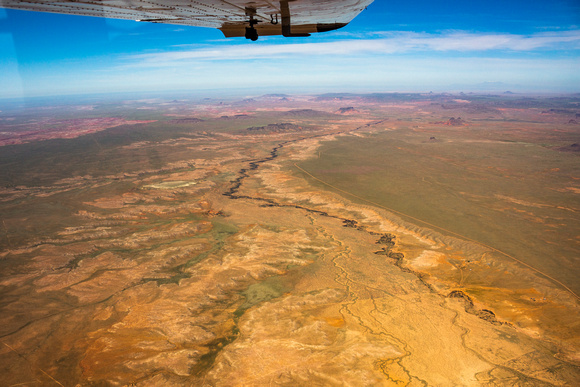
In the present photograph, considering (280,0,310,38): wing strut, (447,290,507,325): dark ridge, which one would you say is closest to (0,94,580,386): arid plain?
(447,290,507,325): dark ridge

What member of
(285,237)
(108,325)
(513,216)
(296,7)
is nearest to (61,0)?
(296,7)

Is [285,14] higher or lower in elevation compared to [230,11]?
lower

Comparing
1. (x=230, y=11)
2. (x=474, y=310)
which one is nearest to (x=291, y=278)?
(x=474, y=310)

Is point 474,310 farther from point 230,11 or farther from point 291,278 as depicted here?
point 230,11

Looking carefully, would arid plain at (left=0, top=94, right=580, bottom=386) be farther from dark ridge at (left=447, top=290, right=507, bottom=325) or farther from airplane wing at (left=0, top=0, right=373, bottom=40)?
airplane wing at (left=0, top=0, right=373, bottom=40)

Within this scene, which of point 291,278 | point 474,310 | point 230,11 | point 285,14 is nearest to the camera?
point 285,14
